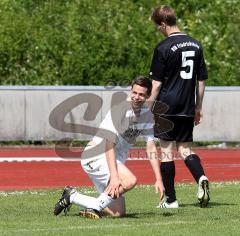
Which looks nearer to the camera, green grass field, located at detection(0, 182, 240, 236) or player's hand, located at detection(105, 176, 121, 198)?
green grass field, located at detection(0, 182, 240, 236)

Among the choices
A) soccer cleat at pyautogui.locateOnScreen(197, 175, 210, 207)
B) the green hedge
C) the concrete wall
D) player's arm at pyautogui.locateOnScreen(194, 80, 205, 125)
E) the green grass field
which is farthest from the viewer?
the green hedge

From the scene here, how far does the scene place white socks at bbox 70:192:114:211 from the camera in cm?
1042

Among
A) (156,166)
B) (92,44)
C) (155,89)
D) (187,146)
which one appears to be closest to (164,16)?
(155,89)

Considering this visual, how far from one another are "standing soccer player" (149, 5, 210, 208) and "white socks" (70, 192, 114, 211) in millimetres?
1296

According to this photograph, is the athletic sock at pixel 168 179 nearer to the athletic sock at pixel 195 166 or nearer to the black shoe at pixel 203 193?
the athletic sock at pixel 195 166

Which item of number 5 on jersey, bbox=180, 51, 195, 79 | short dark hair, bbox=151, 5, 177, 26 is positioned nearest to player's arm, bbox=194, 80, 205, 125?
number 5 on jersey, bbox=180, 51, 195, 79

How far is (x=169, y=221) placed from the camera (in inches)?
404

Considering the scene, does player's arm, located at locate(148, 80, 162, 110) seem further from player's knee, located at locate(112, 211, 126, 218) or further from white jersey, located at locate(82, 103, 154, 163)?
player's knee, located at locate(112, 211, 126, 218)

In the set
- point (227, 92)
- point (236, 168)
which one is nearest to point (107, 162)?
point (236, 168)

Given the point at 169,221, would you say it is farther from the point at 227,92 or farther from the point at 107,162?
the point at 227,92

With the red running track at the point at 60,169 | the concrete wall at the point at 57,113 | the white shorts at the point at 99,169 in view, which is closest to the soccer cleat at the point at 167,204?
the white shorts at the point at 99,169

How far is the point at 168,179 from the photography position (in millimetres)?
11758

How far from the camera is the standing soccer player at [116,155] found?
33.9 ft

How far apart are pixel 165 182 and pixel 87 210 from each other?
57.4 inches
